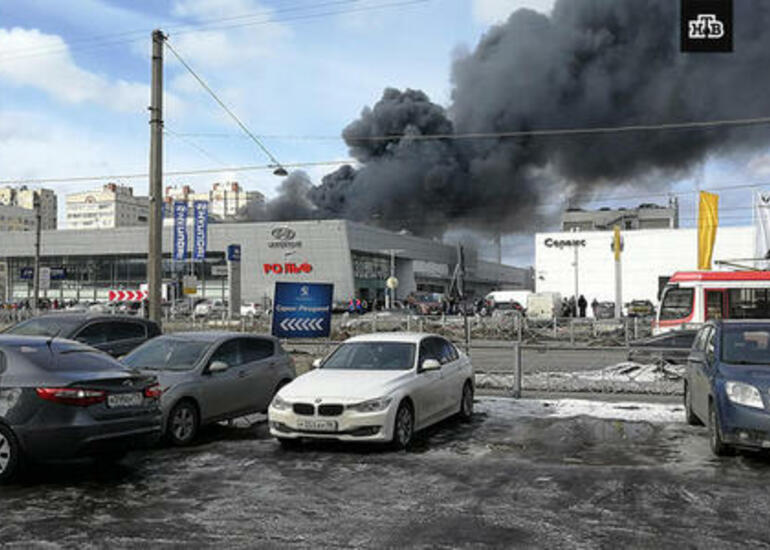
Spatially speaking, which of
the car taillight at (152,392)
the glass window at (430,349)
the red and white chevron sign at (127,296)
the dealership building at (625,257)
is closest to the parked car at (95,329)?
the car taillight at (152,392)

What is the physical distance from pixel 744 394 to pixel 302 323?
11.3 m

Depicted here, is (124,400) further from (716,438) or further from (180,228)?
(180,228)

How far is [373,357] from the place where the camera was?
32.6 feet

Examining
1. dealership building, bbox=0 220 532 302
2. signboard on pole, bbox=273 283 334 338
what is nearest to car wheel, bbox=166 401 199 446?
signboard on pole, bbox=273 283 334 338

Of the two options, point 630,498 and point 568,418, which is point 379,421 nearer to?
point 630,498

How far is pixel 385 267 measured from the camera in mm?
79562

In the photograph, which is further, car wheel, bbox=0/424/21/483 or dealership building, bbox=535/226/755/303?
dealership building, bbox=535/226/755/303

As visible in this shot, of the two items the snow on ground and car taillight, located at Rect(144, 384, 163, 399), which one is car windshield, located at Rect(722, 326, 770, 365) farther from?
car taillight, located at Rect(144, 384, 163, 399)

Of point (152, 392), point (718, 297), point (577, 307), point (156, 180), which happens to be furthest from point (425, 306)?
point (152, 392)

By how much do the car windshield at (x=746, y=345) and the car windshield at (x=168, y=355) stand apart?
6.48 m

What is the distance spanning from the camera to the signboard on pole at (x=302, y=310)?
1727 centimetres

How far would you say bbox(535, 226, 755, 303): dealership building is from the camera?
205 ft

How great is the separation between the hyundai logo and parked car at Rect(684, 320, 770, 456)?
61.4 metres

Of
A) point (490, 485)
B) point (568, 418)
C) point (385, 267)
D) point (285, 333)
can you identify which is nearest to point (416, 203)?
point (385, 267)
